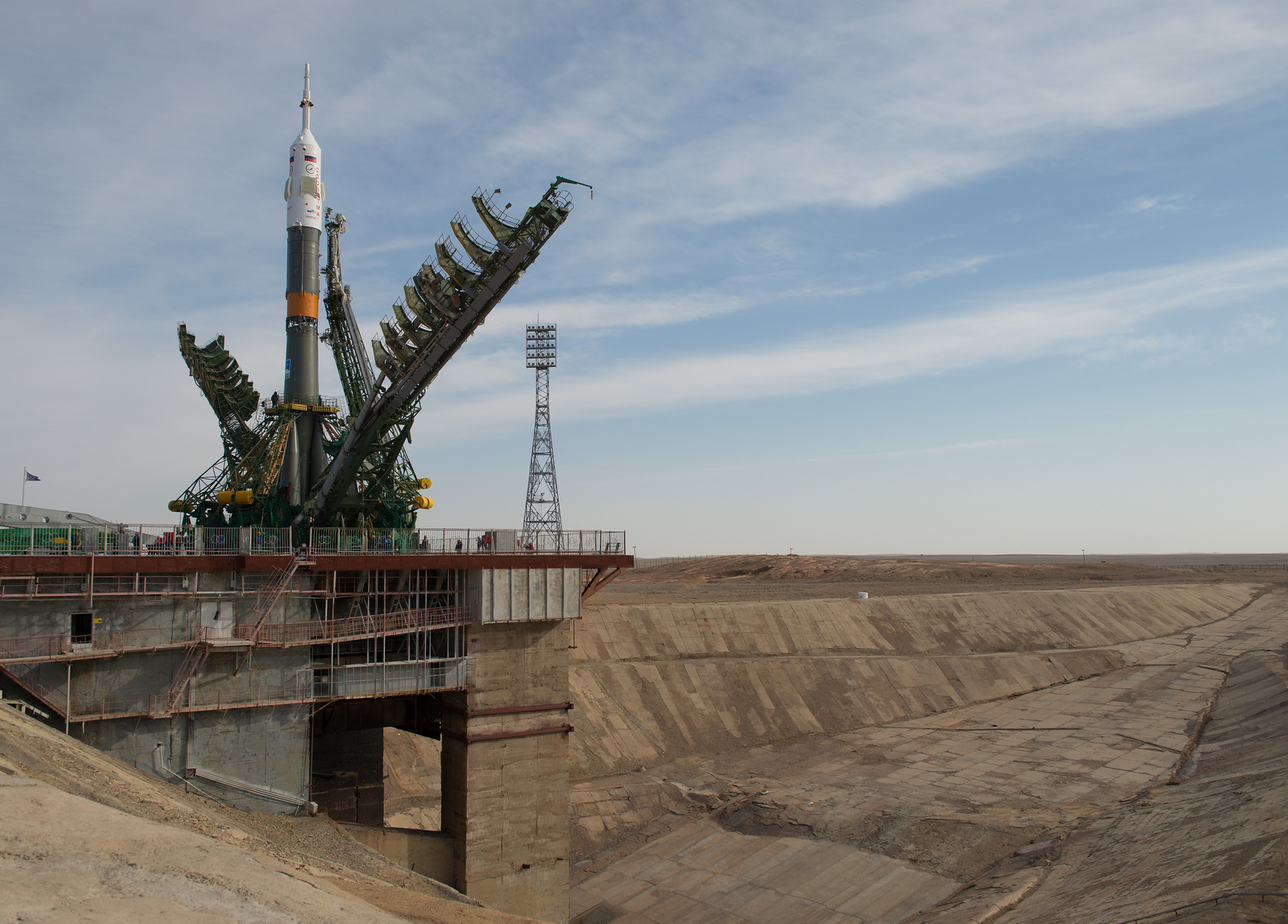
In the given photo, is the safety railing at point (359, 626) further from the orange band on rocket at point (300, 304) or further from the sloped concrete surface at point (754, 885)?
the orange band on rocket at point (300, 304)

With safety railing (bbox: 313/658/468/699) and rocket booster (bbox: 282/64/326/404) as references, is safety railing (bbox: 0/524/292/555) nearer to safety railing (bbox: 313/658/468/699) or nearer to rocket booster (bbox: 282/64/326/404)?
safety railing (bbox: 313/658/468/699)

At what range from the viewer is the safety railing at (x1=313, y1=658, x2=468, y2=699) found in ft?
95.6

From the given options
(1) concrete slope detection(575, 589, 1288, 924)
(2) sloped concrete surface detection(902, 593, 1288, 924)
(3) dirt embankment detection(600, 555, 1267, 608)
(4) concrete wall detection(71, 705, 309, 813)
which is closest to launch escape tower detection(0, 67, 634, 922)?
(4) concrete wall detection(71, 705, 309, 813)

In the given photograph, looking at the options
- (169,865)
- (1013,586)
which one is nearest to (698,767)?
(169,865)

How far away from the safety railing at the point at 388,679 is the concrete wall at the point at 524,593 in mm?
2247

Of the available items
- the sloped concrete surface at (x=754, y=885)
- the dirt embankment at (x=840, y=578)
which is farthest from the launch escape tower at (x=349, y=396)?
the dirt embankment at (x=840, y=578)

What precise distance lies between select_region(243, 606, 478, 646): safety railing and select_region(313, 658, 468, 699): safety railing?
118 cm

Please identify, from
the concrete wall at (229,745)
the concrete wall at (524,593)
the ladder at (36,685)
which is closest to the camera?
the ladder at (36,685)

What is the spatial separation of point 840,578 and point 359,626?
100 metres

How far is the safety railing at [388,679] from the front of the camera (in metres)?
29.1

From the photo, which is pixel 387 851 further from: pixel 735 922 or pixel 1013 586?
pixel 1013 586

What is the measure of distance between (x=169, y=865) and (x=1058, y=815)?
1406 inches

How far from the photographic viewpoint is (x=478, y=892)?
30125mm

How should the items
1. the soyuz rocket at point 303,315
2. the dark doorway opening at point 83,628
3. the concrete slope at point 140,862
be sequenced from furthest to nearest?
the soyuz rocket at point 303,315, the dark doorway opening at point 83,628, the concrete slope at point 140,862
